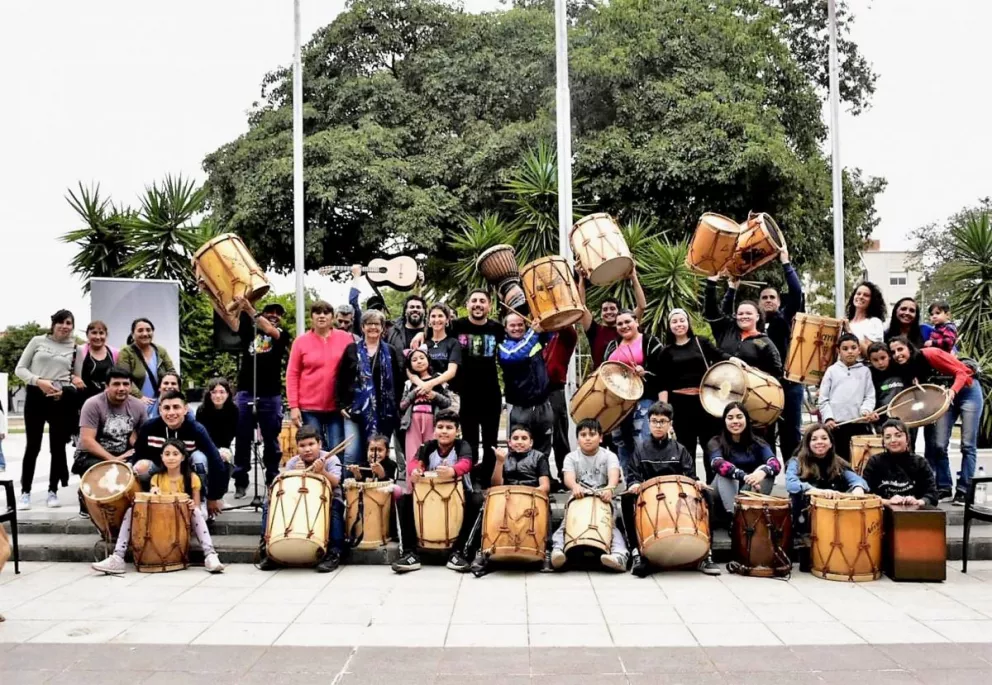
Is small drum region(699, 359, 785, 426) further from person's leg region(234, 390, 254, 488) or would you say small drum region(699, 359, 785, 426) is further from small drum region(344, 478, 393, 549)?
person's leg region(234, 390, 254, 488)

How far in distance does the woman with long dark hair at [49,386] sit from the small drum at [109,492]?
1430 millimetres

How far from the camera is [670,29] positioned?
19.7 meters

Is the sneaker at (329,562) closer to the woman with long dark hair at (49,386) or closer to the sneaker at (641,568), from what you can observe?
the sneaker at (641,568)

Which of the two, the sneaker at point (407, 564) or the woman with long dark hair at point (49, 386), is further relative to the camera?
the woman with long dark hair at point (49, 386)

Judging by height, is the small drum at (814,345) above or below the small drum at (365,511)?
above

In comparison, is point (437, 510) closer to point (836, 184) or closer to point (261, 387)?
point (261, 387)

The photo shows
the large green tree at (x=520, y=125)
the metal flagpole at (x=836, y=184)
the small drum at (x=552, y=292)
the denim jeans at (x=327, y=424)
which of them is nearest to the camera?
the small drum at (x=552, y=292)

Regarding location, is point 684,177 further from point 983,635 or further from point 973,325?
point 983,635

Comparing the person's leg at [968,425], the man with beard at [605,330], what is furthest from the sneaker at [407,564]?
the person's leg at [968,425]

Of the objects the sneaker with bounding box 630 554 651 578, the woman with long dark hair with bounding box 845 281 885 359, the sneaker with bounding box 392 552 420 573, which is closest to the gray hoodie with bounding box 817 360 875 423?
the woman with long dark hair with bounding box 845 281 885 359

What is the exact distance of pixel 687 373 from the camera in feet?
23.4

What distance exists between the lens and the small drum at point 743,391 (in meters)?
6.78

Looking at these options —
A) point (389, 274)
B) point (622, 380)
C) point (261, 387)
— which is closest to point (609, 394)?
point (622, 380)

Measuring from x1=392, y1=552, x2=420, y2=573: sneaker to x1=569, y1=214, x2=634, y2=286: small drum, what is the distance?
2.71 meters
